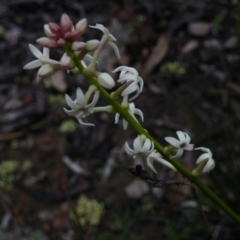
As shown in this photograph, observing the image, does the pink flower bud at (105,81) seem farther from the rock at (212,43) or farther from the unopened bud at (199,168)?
the rock at (212,43)

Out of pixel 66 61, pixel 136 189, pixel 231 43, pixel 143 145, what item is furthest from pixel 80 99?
pixel 231 43

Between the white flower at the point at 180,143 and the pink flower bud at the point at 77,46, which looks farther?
the white flower at the point at 180,143

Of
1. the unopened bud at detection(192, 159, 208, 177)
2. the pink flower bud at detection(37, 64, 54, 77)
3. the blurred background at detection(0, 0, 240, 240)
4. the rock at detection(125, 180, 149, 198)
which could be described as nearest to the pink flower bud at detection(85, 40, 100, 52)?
the pink flower bud at detection(37, 64, 54, 77)

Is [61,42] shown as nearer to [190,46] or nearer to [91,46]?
[91,46]

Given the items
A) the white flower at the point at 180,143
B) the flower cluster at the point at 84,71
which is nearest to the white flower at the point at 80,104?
the flower cluster at the point at 84,71

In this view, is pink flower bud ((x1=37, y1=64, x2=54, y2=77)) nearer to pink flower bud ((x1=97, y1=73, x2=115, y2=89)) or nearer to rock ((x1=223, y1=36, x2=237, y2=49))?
pink flower bud ((x1=97, y1=73, x2=115, y2=89))

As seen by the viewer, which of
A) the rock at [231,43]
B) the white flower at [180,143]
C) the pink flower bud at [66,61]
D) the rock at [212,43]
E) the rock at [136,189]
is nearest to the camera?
the pink flower bud at [66,61]
